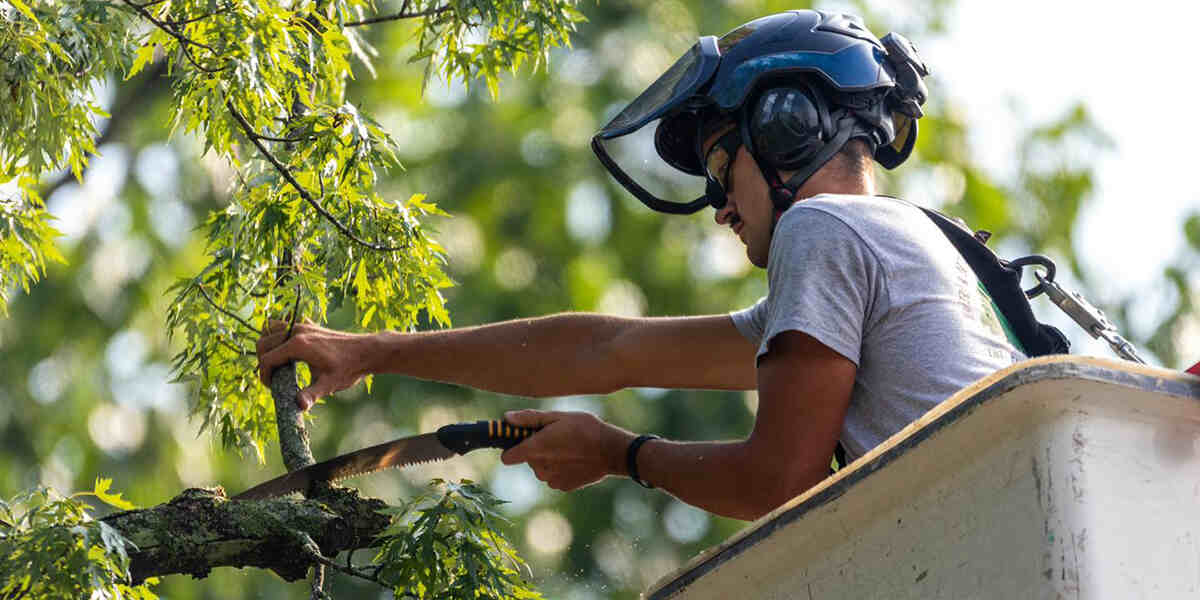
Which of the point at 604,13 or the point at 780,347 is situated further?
the point at 604,13

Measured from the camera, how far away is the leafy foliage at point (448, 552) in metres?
4.23

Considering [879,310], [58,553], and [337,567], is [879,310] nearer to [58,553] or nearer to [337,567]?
[337,567]

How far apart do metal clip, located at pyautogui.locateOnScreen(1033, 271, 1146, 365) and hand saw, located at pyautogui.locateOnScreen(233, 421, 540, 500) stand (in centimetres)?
124

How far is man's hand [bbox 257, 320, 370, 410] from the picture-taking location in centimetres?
503

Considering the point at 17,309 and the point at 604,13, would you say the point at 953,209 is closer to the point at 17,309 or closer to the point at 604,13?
the point at 604,13

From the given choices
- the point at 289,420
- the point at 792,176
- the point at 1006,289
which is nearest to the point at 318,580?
the point at 289,420

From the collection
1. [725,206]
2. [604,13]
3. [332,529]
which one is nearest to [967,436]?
[725,206]

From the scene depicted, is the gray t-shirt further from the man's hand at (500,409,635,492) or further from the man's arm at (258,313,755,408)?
the man's arm at (258,313,755,408)

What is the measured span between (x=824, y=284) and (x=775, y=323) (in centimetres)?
12

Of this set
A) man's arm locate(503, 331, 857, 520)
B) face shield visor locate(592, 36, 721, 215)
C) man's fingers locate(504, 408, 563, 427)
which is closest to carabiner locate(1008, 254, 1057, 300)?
man's arm locate(503, 331, 857, 520)

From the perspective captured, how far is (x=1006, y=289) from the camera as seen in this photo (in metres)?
3.94

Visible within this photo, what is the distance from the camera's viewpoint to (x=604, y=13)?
52.8 ft

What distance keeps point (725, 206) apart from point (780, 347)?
0.88 m

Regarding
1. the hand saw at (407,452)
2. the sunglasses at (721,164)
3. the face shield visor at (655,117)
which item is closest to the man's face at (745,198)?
the sunglasses at (721,164)
